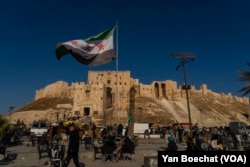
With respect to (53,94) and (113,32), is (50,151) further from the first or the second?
(53,94)

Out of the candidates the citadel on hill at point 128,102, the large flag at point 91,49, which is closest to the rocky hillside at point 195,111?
the citadel on hill at point 128,102

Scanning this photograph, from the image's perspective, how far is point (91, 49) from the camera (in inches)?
582

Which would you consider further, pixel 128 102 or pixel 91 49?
pixel 128 102

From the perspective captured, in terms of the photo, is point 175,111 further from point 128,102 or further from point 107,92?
point 107,92

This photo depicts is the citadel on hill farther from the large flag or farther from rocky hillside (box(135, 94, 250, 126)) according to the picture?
the large flag

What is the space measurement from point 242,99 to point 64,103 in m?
79.4

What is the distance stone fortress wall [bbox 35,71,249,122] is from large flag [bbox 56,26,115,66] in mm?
44643

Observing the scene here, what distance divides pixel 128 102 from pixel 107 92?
23.5ft

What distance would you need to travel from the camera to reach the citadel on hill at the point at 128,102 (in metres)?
67.6

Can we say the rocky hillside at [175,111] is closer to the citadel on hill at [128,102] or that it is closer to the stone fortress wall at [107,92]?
the citadel on hill at [128,102]

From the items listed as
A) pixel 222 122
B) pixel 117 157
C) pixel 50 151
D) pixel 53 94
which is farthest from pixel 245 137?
pixel 53 94

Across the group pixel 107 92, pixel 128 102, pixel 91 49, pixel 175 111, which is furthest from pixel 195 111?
pixel 91 49

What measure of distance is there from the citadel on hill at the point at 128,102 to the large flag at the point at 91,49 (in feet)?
140

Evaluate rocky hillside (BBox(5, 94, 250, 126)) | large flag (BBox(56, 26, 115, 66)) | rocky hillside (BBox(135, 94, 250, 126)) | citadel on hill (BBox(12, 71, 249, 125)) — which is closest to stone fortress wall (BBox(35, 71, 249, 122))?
citadel on hill (BBox(12, 71, 249, 125))
